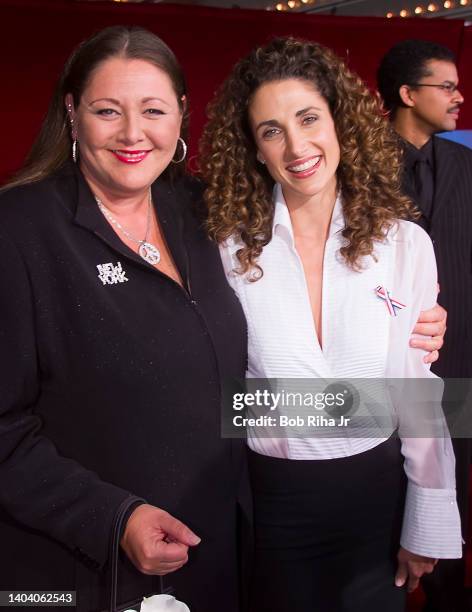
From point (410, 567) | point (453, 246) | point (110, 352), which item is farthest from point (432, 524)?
point (453, 246)

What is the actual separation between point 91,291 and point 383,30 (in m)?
2.66

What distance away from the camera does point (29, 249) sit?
1.15m

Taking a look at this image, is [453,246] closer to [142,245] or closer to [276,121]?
[276,121]

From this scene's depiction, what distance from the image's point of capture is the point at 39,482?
1197 millimetres

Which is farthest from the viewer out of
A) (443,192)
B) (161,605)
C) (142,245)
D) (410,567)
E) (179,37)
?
(179,37)

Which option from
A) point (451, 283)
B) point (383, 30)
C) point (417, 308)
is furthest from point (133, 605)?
point (383, 30)

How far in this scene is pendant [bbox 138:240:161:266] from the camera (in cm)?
128

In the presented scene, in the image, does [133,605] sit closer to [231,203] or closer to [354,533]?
[354,533]

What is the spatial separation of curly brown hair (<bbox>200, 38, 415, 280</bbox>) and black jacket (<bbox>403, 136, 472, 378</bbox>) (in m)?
0.86

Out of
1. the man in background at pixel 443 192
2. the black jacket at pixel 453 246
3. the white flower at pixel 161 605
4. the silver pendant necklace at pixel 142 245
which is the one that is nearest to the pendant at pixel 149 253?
the silver pendant necklace at pixel 142 245

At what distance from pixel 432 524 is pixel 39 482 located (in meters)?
0.69

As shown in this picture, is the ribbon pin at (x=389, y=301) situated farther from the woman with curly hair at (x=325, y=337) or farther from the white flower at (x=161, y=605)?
the white flower at (x=161, y=605)

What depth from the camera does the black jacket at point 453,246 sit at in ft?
7.84

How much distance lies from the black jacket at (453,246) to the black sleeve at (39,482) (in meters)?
1.43
